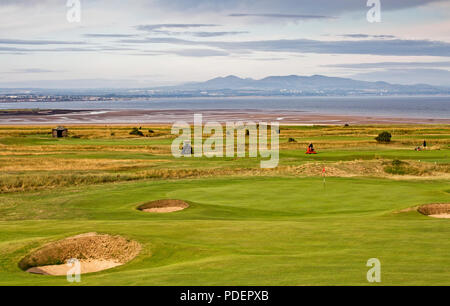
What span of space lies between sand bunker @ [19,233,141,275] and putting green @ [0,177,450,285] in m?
0.35

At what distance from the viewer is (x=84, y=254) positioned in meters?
15.1

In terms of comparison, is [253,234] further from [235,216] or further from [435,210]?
[435,210]

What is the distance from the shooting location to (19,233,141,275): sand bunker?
46.4 feet

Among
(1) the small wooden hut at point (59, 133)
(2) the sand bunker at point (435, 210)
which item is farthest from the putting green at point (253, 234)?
(1) the small wooden hut at point (59, 133)

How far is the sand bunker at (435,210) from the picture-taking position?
21.0 meters

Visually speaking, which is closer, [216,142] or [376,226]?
[376,226]

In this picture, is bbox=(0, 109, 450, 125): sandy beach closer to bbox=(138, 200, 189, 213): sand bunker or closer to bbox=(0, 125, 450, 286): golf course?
bbox=(0, 125, 450, 286): golf course

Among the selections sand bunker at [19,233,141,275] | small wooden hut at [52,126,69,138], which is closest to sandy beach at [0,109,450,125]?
small wooden hut at [52,126,69,138]

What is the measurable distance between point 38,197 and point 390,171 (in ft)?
84.6
